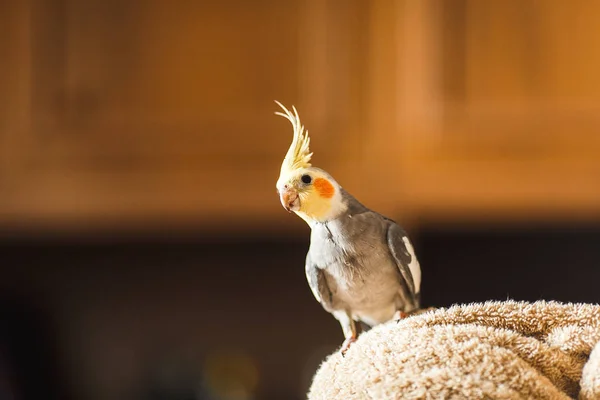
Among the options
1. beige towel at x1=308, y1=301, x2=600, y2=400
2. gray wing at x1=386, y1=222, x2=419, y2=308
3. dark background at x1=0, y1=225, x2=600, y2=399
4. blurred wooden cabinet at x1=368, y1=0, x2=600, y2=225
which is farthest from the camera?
dark background at x1=0, y1=225, x2=600, y2=399

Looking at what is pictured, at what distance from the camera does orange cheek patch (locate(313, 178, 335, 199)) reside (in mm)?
385

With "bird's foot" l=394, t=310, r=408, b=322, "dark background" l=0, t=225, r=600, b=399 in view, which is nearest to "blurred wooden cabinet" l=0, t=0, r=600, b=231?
"dark background" l=0, t=225, r=600, b=399

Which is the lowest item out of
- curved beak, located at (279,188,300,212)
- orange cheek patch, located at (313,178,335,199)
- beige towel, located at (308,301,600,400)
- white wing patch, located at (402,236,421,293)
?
beige towel, located at (308,301,600,400)

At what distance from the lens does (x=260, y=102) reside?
3.78ft

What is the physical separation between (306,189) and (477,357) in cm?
13

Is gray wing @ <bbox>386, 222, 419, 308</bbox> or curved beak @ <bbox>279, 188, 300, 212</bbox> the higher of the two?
curved beak @ <bbox>279, 188, 300, 212</bbox>

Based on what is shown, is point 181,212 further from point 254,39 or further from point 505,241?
point 505,241

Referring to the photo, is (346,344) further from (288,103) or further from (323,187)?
(288,103)

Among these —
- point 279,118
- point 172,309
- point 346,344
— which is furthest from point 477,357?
point 172,309

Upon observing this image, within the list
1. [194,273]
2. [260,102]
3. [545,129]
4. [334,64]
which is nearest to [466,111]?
[545,129]

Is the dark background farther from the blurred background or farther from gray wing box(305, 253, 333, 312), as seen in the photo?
gray wing box(305, 253, 333, 312)

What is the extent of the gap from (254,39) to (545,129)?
0.51 metres

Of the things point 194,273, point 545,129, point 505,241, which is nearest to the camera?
point 545,129

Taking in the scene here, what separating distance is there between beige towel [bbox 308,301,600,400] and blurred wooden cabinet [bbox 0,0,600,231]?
0.74m
